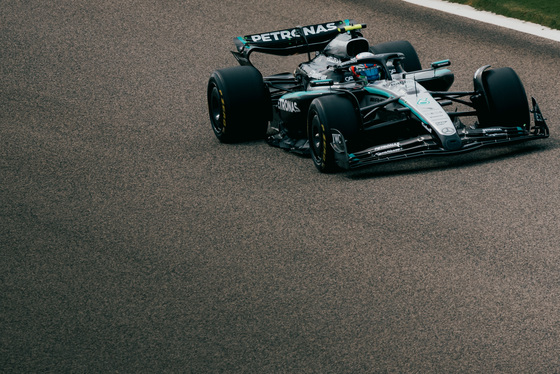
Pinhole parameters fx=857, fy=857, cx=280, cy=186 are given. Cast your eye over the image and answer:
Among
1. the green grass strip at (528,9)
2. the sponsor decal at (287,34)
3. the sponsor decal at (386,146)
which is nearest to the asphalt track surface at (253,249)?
the sponsor decal at (386,146)

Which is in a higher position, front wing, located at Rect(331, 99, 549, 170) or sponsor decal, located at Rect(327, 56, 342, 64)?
sponsor decal, located at Rect(327, 56, 342, 64)

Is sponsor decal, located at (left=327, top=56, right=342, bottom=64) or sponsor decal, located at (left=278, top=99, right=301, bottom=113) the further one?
sponsor decal, located at (left=327, top=56, right=342, bottom=64)

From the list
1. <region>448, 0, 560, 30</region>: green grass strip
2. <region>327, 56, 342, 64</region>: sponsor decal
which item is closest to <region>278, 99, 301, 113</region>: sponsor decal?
<region>327, 56, 342, 64</region>: sponsor decal

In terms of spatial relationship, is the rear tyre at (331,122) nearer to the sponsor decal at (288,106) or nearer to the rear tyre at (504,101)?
the sponsor decal at (288,106)

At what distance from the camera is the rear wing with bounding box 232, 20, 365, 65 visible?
10641mm

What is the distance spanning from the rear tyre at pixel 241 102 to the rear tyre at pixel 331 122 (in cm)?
129

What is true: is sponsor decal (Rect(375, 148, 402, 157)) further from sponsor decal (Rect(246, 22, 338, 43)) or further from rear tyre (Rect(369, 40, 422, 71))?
sponsor decal (Rect(246, 22, 338, 43))

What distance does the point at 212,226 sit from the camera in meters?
7.89

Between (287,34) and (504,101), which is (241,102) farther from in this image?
(504,101)

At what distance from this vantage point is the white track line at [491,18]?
13.1 metres

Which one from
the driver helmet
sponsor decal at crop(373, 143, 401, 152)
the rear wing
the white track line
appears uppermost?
the rear wing

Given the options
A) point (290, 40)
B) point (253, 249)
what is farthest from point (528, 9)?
point (253, 249)

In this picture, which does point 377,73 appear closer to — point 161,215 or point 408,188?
point 408,188

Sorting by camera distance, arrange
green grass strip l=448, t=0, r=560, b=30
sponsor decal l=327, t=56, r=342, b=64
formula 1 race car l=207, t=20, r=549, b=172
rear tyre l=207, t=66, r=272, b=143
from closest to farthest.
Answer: formula 1 race car l=207, t=20, r=549, b=172 < rear tyre l=207, t=66, r=272, b=143 < sponsor decal l=327, t=56, r=342, b=64 < green grass strip l=448, t=0, r=560, b=30
